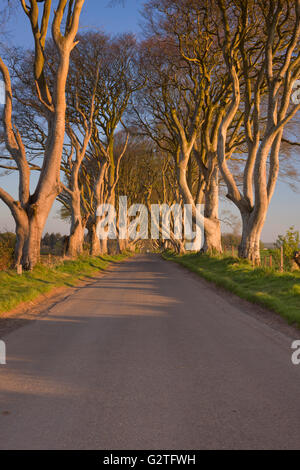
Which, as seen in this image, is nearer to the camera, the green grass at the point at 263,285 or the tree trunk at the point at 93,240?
the green grass at the point at 263,285

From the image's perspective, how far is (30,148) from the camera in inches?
1191

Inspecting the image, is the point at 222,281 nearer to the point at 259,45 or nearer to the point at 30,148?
the point at 259,45

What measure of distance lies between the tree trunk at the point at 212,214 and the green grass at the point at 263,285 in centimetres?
554

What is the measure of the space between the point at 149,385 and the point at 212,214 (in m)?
21.6

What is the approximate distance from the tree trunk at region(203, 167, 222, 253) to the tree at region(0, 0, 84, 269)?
38.3ft

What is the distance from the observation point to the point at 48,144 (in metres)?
16.8

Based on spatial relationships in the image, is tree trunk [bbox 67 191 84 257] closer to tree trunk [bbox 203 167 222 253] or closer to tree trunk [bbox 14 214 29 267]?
tree trunk [bbox 203 167 222 253]

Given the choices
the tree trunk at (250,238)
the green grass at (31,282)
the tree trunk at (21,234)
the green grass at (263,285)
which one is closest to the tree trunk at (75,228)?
the green grass at (31,282)

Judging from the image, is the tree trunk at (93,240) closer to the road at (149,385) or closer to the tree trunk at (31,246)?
the tree trunk at (31,246)

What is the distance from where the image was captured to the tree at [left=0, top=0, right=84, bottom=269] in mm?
16227

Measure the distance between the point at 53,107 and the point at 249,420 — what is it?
51.1ft

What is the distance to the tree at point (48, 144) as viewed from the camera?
16.2 meters
